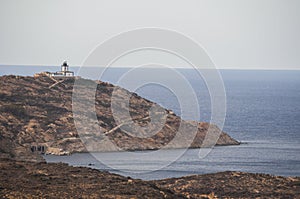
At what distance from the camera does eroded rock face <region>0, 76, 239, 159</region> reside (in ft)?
539

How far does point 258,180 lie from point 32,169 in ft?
102

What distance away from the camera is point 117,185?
93.8m

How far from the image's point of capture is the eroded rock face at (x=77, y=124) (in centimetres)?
16425

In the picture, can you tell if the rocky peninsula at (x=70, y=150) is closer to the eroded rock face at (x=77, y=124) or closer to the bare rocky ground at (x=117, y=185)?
the bare rocky ground at (x=117, y=185)

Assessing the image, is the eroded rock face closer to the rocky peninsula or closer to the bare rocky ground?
the rocky peninsula

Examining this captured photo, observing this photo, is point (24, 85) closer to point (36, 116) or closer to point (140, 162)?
point (36, 116)

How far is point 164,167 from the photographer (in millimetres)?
137500

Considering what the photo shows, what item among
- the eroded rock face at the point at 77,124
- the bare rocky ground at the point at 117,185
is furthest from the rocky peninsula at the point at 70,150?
the eroded rock face at the point at 77,124

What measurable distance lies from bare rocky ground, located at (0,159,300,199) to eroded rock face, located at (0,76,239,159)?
173 feet

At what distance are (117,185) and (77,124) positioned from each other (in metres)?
83.5

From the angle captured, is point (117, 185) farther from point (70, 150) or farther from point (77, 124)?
point (77, 124)

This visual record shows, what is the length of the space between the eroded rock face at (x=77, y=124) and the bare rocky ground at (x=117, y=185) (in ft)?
173

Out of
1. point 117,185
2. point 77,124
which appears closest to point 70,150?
point 77,124

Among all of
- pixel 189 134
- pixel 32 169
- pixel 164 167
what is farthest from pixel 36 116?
pixel 32 169
